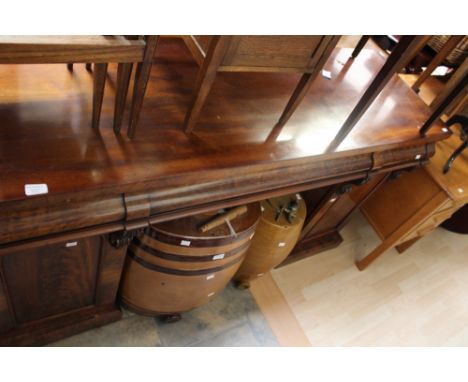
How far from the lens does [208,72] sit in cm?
85

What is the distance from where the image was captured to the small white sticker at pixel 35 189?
0.77m

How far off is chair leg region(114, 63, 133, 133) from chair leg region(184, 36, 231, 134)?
16 centimetres

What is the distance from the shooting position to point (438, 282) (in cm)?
241


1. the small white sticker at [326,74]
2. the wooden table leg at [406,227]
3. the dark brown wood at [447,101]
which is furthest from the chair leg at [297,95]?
the wooden table leg at [406,227]

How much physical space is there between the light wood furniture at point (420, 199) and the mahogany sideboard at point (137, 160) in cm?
31

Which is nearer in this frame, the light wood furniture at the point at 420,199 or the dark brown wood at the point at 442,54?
the dark brown wood at the point at 442,54

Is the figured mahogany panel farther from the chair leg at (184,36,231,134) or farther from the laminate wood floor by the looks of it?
the laminate wood floor

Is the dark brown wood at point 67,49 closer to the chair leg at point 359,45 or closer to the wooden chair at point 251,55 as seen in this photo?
the wooden chair at point 251,55

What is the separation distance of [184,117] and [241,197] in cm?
27

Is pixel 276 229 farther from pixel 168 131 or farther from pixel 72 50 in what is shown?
pixel 72 50

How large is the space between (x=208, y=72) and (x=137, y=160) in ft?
0.85
